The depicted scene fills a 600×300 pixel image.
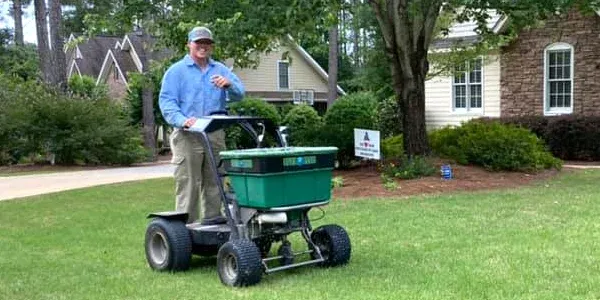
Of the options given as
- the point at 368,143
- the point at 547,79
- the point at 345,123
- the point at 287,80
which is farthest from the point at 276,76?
the point at 368,143

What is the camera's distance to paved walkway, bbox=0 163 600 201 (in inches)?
559

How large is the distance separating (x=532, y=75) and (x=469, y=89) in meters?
2.36

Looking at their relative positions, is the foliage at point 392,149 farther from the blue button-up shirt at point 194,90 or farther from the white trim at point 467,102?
the blue button-up shirt at point 194,90

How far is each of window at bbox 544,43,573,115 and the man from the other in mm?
16231

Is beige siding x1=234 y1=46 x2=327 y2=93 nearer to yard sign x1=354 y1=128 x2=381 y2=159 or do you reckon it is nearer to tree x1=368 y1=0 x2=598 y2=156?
tree x1=368 y1=0 x2=598 y2=156

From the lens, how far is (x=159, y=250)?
664 centimetres

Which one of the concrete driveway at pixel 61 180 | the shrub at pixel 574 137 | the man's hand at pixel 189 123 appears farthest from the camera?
the shrub at pixel 574 137

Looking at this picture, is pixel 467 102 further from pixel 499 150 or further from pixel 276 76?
pixel 276 76

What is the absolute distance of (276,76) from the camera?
37.6 metres

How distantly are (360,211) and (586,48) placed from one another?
13310 millimetres

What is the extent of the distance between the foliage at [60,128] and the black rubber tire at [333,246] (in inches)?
591

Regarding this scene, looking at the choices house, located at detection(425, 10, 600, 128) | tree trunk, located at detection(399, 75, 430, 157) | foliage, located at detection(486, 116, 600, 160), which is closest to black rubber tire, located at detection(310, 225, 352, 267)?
tree trunk, located at detection(399, 75, 430, 157)

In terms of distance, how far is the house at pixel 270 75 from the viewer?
A: 36.5 m

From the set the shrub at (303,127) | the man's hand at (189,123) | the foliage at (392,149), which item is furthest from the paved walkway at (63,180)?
the man's hand at (189,123)
